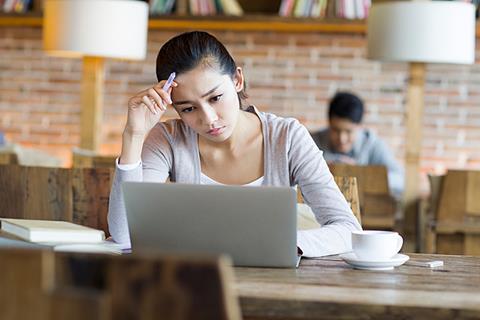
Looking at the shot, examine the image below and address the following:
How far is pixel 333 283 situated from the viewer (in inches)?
70.7

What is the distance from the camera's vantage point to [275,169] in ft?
8.21

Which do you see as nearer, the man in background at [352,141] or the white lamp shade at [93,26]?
the white lamp shade at [93,26]

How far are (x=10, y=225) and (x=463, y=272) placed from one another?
3.03ft

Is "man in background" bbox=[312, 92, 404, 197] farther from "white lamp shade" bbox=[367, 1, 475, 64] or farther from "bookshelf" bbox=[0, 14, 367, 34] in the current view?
"white lamp shade" bbox=[367, 1, 475, 64]

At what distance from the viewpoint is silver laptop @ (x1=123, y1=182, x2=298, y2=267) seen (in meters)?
1.89

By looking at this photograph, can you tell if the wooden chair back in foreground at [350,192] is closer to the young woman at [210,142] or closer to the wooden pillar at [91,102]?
the young woman at [210,142]

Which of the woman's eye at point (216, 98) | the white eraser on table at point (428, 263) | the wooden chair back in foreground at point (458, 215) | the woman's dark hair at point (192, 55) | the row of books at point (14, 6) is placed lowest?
the wooden chair back in foreground at point (458, 215)

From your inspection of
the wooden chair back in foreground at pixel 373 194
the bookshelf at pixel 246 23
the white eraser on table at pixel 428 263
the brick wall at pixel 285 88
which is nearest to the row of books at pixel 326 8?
the bookshelf at pixel 246 23

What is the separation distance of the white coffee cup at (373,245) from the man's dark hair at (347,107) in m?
3.61

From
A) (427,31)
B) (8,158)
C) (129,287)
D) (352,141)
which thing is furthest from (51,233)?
(352,141)

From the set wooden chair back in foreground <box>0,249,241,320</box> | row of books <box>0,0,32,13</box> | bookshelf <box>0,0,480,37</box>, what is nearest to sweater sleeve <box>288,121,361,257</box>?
wooden chair back in foreground <box>0,249,241,320</box>

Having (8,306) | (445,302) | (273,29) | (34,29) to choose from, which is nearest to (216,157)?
(445,302)

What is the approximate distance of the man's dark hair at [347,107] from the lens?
18.5 feet

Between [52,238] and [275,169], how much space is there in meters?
0.66
